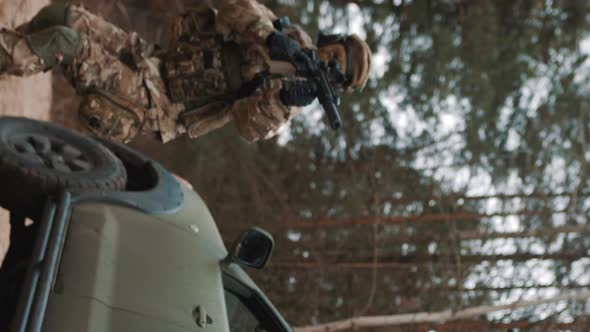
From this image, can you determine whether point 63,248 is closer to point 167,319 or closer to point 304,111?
point 167,319

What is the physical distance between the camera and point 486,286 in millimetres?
8789

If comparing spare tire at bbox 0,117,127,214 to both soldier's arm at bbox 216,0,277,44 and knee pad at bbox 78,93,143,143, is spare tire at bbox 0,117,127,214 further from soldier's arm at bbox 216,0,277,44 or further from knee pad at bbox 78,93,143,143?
soldier's arm at bbox 216,0,277,44

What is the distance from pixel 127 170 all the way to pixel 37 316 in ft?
4.33

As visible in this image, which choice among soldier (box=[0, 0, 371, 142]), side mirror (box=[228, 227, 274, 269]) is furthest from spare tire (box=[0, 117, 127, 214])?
soldier (box=[0, 0, 371, 142])

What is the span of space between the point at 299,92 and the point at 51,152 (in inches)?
51.7

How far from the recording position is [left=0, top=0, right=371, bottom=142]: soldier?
3.92m

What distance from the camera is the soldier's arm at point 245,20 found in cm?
403

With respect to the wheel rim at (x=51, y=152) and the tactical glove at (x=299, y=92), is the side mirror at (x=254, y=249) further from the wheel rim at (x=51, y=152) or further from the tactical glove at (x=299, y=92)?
the tactical glove at (x=299, y=92)

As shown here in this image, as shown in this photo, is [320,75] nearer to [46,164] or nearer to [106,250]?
[46,164]

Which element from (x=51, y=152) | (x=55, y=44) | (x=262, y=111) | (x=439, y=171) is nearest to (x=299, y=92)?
(x=262, y=111)

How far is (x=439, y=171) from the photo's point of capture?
9102mm

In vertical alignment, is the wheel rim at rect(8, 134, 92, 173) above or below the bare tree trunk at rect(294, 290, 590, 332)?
below

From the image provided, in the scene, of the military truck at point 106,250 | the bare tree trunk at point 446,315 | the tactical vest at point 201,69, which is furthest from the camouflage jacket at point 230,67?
the bare tree trunk at point 446,315

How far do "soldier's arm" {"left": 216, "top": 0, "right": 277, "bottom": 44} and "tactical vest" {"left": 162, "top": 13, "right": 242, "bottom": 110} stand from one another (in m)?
0.10
